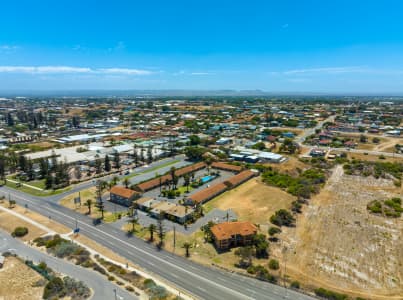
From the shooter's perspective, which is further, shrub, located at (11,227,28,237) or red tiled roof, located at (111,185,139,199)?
red tiled roof, located at (111,185,139,199)

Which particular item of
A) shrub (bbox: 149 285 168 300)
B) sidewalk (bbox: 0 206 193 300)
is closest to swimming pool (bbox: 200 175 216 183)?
sidewalk (bbox: 0 206 193 300)

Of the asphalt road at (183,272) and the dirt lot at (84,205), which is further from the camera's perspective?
the dirt lot at (84,205)

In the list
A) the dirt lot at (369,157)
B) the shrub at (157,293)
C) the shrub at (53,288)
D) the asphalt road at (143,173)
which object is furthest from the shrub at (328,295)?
the dirt lot at (369,157)

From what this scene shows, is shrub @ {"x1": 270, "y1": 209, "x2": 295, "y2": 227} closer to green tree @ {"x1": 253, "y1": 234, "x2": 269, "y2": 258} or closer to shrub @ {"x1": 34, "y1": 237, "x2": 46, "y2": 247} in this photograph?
green tree @ {"x1": 253, "y1": 234, "x2": 269, "y2": 258}

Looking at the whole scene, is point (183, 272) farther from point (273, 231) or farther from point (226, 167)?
point (226, 167)

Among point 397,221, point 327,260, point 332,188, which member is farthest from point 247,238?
point 332,188

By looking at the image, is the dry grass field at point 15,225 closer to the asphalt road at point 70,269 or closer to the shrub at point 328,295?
the asphalt road at point 70,269

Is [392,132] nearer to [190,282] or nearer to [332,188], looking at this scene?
[332,188]
